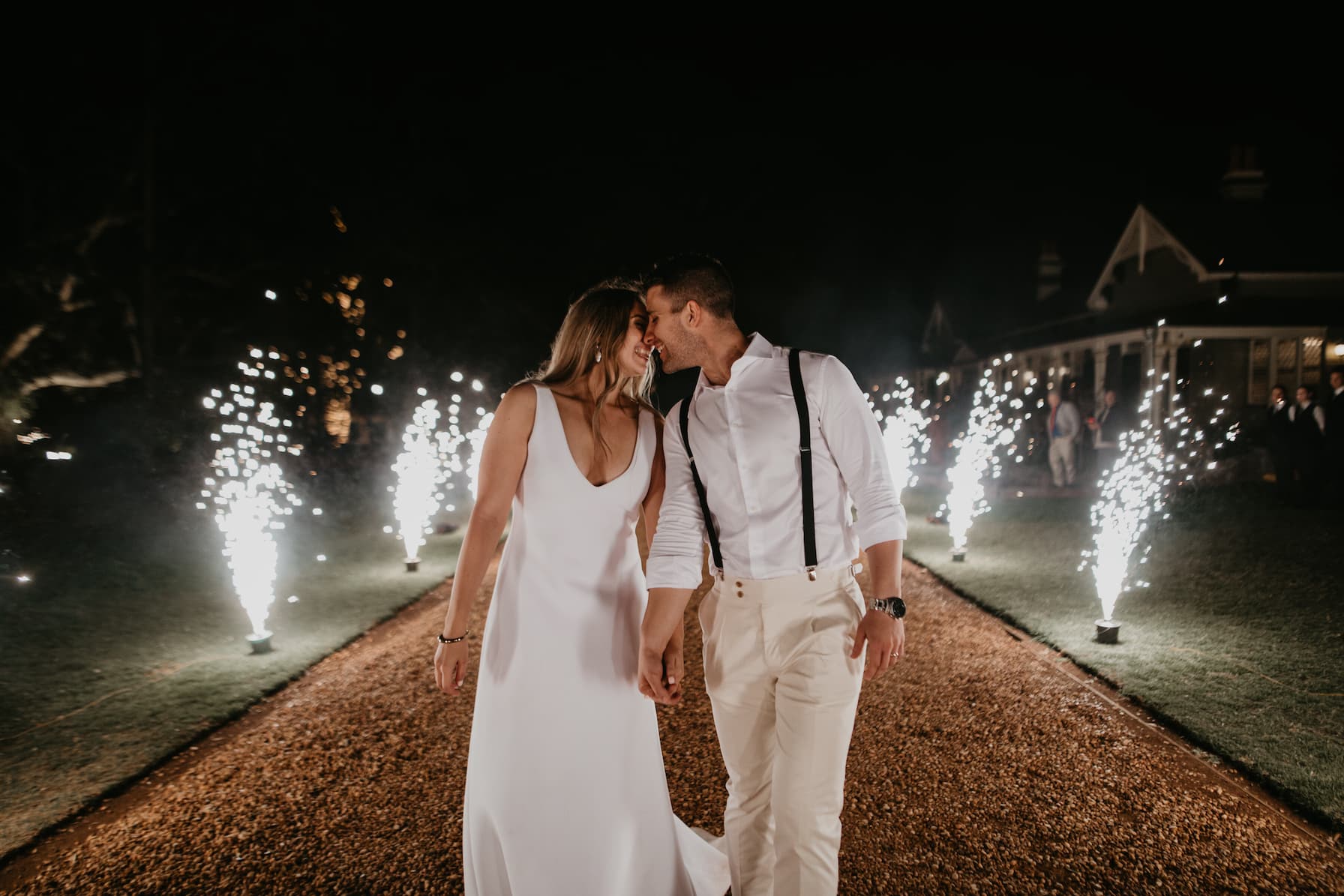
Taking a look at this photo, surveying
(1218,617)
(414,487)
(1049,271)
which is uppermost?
(1049,271)

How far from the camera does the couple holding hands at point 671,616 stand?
235 centimetres

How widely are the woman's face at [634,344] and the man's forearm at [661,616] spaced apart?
77 centimetres

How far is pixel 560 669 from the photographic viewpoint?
8.01 feet

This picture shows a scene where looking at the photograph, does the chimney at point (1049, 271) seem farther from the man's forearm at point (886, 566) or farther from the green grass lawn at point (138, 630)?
the man's forearm at point (886, 566)

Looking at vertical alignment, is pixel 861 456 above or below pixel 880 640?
above

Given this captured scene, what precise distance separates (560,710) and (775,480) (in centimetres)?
100

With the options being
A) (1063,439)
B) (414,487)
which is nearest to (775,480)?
(414,487)

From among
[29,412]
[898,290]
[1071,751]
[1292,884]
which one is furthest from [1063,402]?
[898,290]

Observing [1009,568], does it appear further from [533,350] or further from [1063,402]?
[533,350]

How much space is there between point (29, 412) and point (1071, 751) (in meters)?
15.0

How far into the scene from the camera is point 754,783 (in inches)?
100

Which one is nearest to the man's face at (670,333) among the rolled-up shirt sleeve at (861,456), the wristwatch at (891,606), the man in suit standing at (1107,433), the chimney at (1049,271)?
the rolled-up shirt sleeve at (861,456)

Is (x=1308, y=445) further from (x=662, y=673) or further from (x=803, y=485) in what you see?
(x=662, y=673)

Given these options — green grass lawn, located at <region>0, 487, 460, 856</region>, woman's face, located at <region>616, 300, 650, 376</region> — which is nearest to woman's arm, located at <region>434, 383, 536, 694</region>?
woman's face, located at <region>616, 300, 650, 376</region>
